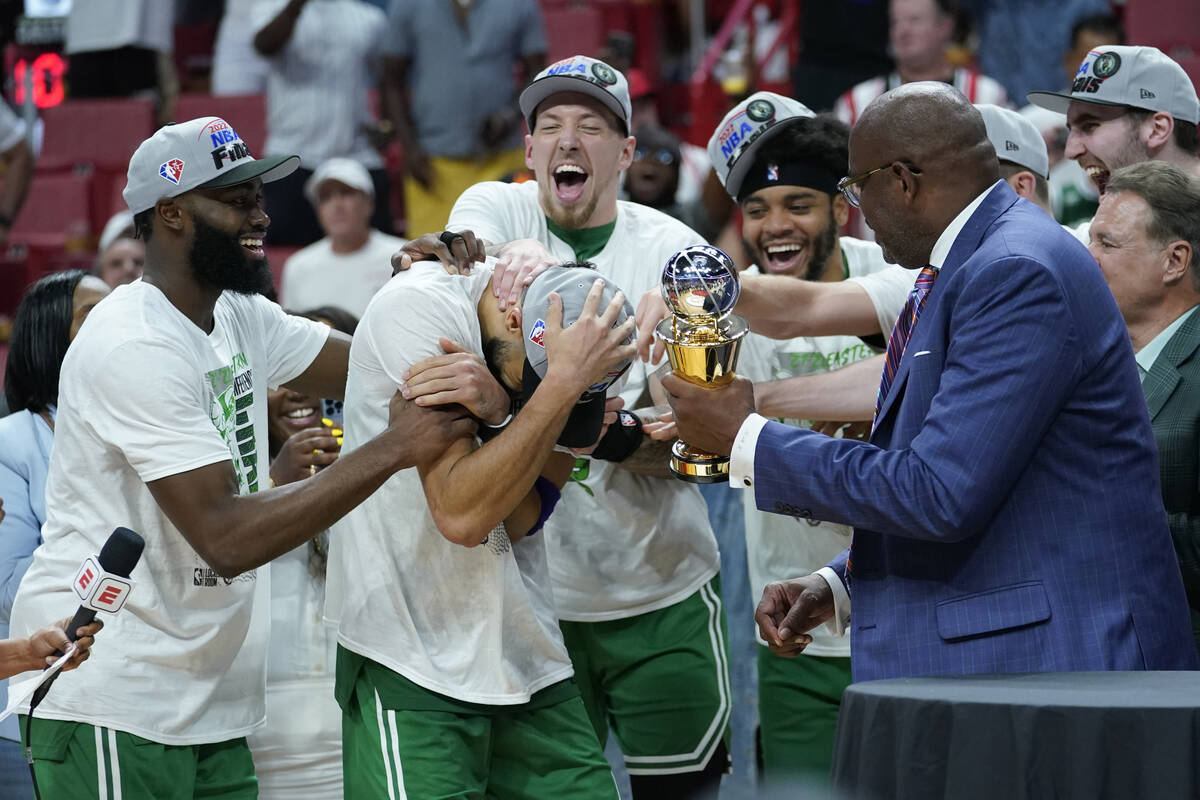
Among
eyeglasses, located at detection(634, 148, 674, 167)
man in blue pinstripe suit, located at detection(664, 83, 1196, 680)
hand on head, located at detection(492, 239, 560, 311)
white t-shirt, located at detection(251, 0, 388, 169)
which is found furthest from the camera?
white t-shirt, located at detection(251, 0, 388, 169)

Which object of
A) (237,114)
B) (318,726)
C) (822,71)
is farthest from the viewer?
(237,114)

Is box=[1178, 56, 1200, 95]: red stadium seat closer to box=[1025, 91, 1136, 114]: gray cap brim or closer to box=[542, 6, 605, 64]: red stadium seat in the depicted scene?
box=[1025, 91, 1136, 114]: gray cap brim

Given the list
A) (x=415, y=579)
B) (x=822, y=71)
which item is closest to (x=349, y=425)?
(x=415, y=579)

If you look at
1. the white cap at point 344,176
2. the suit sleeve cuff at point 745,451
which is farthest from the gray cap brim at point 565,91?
the white cap at point 344,176

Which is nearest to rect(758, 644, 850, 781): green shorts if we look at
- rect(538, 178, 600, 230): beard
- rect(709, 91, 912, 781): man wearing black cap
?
rect(709, 91, 912, 781): man wearing black cap

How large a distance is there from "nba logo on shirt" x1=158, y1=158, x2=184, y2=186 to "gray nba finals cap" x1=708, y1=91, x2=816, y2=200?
1.91m

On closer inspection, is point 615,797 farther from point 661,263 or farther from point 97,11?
point 97,11

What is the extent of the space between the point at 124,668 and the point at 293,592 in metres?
1.26

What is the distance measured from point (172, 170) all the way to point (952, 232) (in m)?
1.83

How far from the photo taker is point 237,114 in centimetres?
960

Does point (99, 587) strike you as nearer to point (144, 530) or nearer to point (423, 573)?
point (144, 530)

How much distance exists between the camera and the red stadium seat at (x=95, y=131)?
1018 centimetres

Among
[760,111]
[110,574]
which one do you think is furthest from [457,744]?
[760,111]

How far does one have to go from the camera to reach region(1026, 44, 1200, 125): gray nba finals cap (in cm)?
454
